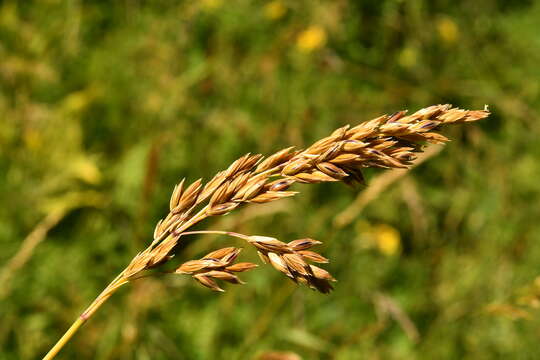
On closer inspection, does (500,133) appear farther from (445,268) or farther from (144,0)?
(144,0)

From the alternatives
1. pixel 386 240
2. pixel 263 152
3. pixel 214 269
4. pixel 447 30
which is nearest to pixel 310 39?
pixel 263 152

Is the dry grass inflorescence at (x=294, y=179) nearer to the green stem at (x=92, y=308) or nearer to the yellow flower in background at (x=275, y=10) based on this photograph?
the green stem at (x=92, y=308)

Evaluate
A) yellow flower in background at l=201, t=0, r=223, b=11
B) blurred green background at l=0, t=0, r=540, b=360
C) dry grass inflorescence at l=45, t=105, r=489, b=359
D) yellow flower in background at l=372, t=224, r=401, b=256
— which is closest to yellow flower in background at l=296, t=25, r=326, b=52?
blurred green background at l=0, t=0, r=540, b=360

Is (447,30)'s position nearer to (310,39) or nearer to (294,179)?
(310,39)

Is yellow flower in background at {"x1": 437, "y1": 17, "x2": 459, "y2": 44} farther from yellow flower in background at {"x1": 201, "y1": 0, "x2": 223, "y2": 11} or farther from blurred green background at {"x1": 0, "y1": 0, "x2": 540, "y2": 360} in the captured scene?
yellow flower in background at {"x1": 201, "y1": 0, "x2": 223, "y2": 11}

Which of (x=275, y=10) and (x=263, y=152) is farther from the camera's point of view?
(x=275, y=10)

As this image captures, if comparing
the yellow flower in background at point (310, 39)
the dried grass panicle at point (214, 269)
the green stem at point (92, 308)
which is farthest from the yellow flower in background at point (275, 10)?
the green stem at point (92, 308)

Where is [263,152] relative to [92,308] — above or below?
below

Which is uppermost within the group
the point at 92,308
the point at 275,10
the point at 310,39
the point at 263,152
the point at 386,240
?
the point at 92,308
